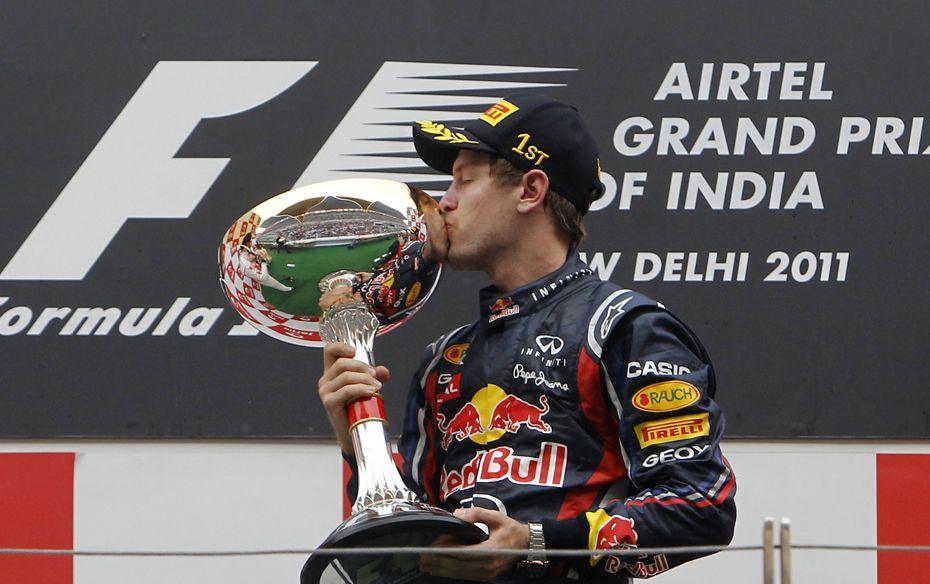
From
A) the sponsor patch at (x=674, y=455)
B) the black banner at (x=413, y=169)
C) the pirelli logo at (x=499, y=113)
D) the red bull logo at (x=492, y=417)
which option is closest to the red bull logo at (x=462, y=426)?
the red bull logo at (x=492, y=417)

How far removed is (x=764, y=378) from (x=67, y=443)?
1067 mm

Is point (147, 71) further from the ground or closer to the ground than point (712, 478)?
further from the ground

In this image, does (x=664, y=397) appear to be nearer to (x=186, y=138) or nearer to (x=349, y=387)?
(x=349, y=387)

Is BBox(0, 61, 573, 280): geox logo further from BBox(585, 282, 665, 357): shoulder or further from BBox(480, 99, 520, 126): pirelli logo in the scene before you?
BBox(585, 282, 665, 357): shoulder

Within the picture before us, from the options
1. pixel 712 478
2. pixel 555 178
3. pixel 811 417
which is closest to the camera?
pixel 712 478

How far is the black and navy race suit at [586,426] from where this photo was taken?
4.15ft

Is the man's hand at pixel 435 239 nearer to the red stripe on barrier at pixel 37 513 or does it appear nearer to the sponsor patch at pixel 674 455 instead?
the sponsor patch at pixel 674 455

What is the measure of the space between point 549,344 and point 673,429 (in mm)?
177

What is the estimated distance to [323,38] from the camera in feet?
6.33

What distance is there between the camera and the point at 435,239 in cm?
149

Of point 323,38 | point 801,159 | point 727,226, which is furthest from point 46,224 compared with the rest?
point 801,159

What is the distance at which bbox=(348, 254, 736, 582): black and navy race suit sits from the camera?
1266 mm

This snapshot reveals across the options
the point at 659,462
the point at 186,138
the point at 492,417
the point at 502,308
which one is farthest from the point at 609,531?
the point at 186,138

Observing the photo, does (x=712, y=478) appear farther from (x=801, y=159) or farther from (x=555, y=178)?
(x=801, y=159)
